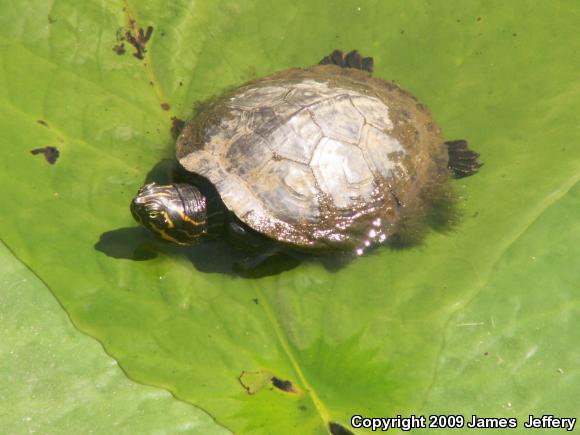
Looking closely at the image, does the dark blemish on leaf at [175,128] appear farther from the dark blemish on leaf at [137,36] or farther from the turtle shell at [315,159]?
the dark blemish on leaf at [137,36]

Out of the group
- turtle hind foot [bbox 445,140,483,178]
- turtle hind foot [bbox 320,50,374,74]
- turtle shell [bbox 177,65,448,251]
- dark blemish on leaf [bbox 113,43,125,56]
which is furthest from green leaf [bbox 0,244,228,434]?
turtle hind foot [bbox 320,50,374,74]

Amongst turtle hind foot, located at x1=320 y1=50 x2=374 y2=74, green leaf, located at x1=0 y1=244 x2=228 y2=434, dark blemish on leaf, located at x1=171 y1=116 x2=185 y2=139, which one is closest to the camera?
green leaf, located at x1=0 y1=244 x2=228 y2=434

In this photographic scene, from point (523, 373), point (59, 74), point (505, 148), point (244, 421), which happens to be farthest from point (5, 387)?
point (505, 148)

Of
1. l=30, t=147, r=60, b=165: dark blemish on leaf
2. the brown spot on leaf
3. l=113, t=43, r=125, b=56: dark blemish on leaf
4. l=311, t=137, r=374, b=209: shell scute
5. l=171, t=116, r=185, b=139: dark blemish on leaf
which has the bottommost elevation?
the brown spot on leaf

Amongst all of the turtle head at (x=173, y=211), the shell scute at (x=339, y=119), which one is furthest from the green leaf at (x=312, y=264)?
the shell scute at (x=339, y=119)

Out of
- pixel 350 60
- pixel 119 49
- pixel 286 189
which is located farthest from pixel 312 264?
pixel 119 49

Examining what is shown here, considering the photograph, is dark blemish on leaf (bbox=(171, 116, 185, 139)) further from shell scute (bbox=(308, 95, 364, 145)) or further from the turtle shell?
shell scute (bbox=(308, 95, 364, 145))

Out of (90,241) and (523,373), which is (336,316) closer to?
(523,373)

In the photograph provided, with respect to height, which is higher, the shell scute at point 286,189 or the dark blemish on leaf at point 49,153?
the shell scute at point 286,189
